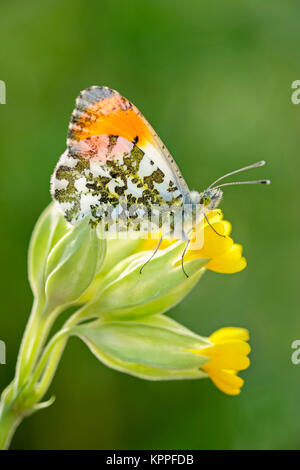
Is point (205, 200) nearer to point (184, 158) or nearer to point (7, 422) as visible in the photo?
point (7, 422)

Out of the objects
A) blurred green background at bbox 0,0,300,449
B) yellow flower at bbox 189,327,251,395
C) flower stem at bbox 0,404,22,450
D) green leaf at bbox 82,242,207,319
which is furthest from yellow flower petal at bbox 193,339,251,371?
blurred green background at bbox 0,0,300,449

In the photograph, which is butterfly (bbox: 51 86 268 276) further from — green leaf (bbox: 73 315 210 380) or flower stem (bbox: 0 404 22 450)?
flower stem (bbox: 0 404 22 450)

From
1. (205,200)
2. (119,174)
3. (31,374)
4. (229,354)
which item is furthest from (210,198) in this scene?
(31,374)

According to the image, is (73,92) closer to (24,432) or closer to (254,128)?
(254,128)

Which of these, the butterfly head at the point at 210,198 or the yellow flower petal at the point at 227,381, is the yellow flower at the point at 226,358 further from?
the butterfly head at the point at 210,198

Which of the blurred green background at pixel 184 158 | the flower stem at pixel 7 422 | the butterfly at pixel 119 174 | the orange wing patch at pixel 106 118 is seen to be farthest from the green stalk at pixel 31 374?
the blurred green background at pixel 184 158
